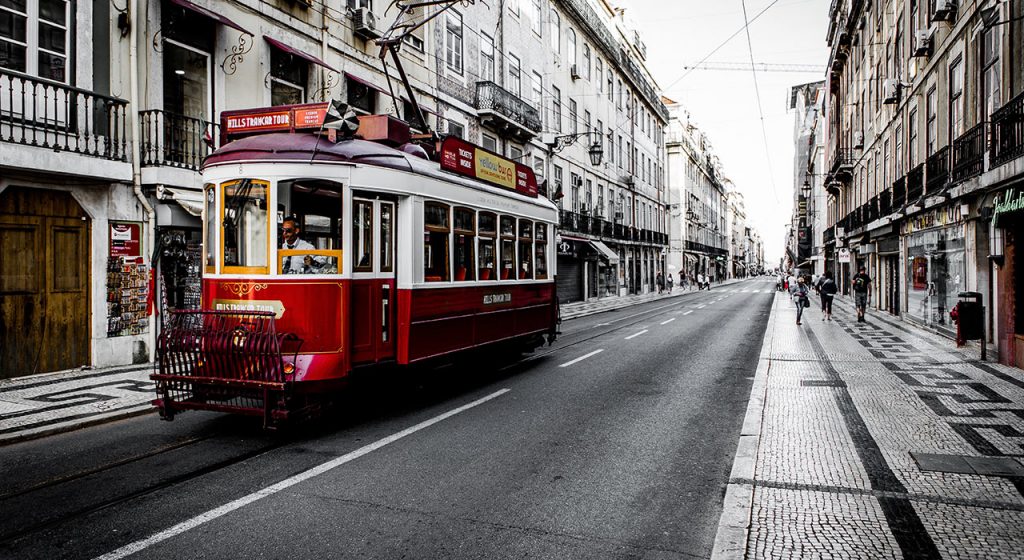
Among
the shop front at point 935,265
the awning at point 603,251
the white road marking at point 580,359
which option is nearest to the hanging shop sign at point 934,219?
the shop front at point 935,265

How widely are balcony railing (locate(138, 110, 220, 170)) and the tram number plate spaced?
574 cm

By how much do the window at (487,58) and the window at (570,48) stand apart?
9528 millimetres

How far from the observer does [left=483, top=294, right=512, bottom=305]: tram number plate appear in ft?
33.5

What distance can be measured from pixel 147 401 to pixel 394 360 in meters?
3.53

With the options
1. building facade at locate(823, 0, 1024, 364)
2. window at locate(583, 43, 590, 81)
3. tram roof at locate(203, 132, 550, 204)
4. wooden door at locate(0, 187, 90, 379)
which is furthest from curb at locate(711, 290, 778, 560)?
window at locate(583, 43, 590, 81)

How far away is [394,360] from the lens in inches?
314

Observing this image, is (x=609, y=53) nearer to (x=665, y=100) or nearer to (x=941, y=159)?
(x=941, y=159)

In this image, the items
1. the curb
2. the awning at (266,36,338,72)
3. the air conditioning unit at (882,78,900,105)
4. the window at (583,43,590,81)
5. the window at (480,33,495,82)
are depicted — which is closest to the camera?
the curb

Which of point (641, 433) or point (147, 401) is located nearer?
point (641, 433)

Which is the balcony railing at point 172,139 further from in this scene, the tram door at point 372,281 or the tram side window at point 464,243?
the tram door at point 372,281

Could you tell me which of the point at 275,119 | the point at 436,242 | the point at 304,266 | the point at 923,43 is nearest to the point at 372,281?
the point at 304,266

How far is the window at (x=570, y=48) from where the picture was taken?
35.5 meters

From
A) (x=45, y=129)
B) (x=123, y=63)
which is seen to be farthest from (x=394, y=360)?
(x=123, y=63)

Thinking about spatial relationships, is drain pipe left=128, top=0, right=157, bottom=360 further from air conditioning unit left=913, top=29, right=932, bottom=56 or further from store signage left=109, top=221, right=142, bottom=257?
air conditioning unit left=913, top=29, right=932, bottom=56
